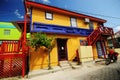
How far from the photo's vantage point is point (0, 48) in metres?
8.55

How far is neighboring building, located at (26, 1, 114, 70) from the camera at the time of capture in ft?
33.2

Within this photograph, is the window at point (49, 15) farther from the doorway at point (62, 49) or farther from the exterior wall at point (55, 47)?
the doorway at point (62, 49)

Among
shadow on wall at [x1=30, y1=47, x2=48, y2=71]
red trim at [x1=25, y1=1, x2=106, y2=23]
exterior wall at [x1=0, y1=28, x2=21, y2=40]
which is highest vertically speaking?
red trim at [x1=25, y1=1, x2=106, y2=23]

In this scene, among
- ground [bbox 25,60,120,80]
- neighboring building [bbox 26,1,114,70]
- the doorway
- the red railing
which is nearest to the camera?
ground [bbox 25,60,120,80]

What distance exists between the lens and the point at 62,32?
11.7 meters

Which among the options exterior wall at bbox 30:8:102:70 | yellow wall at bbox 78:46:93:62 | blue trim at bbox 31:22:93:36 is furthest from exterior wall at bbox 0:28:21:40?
yellow wall at bbox 78:46:93:62

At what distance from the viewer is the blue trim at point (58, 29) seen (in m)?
10.3

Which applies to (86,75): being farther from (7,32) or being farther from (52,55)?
(7,32)

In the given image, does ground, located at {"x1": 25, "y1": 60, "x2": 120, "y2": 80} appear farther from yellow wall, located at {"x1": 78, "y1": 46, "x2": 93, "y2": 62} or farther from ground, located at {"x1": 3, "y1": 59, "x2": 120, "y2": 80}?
yellow wall, located at {"x1": 78, "y1": 46, "x2": 93, "y2": 62}

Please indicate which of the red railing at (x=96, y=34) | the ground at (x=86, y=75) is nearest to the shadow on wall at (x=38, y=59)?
the ground at (x=86, y=75)

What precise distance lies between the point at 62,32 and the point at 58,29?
0.63 metres

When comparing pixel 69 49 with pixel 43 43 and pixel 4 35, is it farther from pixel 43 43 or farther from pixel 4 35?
pixel 4 35

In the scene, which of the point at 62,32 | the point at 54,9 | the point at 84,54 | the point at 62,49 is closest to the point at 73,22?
the point at 62,32

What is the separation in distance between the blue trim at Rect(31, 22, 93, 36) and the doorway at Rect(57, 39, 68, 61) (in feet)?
3.73
